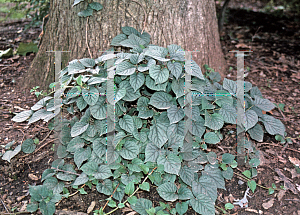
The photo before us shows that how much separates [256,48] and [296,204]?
2.81m

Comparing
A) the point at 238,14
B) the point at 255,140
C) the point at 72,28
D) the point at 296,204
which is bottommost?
the point at 296,204

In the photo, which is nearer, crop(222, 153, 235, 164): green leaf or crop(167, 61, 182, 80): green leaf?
crop(167, 61, 182, 80): green leaf

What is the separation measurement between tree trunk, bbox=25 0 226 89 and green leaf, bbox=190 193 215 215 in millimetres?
1452

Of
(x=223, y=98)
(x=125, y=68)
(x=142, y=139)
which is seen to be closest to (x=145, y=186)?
(x=142, y=139)

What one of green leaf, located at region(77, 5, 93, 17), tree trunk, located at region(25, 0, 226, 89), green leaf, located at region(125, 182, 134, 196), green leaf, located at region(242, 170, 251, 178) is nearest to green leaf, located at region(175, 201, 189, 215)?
green leaf, located at region(125, 182, 134, 196)

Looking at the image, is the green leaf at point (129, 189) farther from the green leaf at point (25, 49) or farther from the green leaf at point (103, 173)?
the green leaf at point (25, 49)

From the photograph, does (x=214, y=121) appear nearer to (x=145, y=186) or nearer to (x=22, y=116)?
(x=145, y=186)

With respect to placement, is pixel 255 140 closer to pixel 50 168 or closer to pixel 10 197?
pixel 50 168

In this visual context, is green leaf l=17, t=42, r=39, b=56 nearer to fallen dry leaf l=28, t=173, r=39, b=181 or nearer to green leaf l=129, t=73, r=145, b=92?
fallen dry leaf l=28, t=173, r=39, b=181

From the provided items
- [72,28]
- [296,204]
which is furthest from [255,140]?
[72,28]

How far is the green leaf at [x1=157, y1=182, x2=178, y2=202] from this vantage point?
186cm

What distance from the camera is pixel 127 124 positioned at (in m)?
2.01

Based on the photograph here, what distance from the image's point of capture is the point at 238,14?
5.64 meters

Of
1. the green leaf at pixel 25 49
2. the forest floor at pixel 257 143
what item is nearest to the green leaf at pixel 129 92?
the forest floor at pixel 257 143
